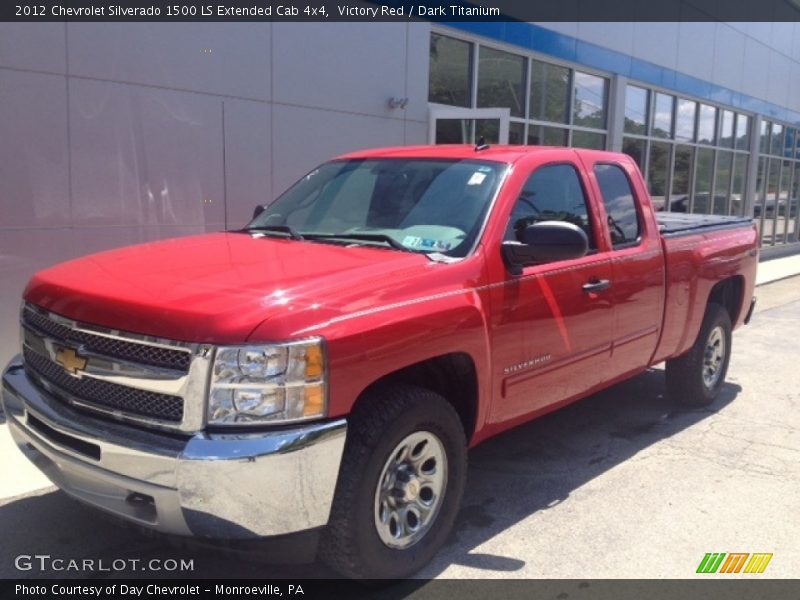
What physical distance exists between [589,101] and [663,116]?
3.50 metres

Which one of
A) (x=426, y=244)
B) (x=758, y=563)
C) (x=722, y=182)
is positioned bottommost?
(x=758, y=563)

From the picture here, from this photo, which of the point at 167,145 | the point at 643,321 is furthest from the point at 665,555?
the point at 167,145

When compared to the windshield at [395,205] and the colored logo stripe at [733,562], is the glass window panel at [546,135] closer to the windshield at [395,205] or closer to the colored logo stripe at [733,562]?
the windshield at [395,205]

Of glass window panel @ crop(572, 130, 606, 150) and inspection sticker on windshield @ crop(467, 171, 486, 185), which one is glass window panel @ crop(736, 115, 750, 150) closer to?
glass window panel @ crop(572, 130, 606, 150)

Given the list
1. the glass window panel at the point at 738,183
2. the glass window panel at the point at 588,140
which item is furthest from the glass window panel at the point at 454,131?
the glass window panel at the point at 738,183

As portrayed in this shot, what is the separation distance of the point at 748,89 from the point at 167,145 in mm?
17925

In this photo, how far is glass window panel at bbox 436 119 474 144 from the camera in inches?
406

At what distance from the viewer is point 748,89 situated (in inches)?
804

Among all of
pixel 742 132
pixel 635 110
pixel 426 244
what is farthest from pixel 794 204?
pixel 426 244

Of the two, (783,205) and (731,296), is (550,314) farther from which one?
(783,205)

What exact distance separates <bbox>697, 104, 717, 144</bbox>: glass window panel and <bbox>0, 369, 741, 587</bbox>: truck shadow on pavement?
14.0m

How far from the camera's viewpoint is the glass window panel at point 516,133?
40.2ft

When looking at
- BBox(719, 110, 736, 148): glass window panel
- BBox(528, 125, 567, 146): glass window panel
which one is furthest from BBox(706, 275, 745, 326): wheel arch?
BBox(719, 110, 736, 148): glass window panel

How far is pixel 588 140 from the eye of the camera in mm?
14477
